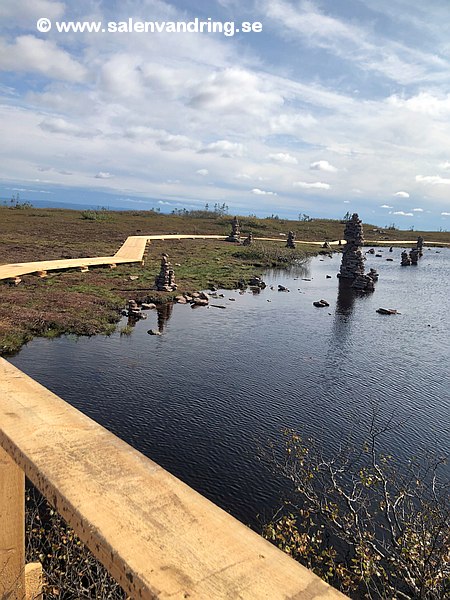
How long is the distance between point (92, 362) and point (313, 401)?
9376mm

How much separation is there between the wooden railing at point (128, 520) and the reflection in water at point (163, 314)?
71.2ft

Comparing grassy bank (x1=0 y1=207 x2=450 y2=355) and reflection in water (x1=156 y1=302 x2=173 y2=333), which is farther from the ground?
grassy bank (x1=0 y1=207 x2=450 y2=355)

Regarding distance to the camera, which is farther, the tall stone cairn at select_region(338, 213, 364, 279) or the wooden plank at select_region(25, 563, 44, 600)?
the tall stone cairn at select_region(338, 213, 364, 279)

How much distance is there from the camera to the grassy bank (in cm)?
Answer: 2375

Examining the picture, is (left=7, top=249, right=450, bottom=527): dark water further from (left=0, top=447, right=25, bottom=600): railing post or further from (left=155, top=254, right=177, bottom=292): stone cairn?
(left=0, top=447, right=25, bottom=600): railing post

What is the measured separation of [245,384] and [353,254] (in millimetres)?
35728

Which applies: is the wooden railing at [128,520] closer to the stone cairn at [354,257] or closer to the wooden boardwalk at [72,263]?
the wooden boardwalk at [72,263]

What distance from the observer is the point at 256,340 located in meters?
23.9

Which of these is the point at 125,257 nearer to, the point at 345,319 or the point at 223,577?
the point at 345,319

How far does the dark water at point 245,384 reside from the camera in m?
12.7

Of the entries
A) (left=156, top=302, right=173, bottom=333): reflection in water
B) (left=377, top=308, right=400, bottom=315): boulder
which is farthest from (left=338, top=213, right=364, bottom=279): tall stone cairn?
(left=156, top=302, right=173, bottom=333): reflection in water

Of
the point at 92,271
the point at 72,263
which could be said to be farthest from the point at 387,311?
the point at 72,263

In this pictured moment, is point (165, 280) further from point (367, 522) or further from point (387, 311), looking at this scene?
point (367, 522)

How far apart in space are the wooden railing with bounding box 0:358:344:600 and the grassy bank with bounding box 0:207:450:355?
59.7 ft
